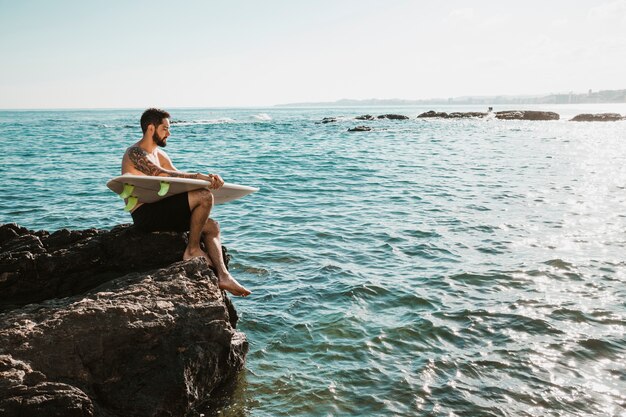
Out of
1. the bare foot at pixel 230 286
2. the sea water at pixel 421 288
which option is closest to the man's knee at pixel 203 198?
the bare foot at pixel 230 286

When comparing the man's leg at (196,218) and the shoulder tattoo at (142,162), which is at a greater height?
the shoulder tattoo at (142,162)

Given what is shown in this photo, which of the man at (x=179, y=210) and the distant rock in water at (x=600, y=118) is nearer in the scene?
the man at (x=179, y=210)

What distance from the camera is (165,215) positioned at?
721 centimetres

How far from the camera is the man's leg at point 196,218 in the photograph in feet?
23.4

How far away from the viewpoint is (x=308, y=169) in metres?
29.0

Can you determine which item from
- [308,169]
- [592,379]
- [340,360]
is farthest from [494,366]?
[308,169]

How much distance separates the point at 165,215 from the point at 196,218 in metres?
0.45

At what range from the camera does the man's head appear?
7461 millimetres

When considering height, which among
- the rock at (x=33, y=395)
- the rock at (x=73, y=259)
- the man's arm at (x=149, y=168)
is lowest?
the rock at (x=33, y=395)

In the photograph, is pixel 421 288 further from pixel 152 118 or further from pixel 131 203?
pixel 152 118

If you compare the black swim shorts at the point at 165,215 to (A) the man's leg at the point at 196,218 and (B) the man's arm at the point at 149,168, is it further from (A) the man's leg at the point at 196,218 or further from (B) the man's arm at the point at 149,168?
(B) the man's arm at the point at 149,168

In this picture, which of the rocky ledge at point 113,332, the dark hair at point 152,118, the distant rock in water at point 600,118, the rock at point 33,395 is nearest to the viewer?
the rock at point 33,395

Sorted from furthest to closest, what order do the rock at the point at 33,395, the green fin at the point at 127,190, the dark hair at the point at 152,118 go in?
the dark hair at the point at 152,118 → the green fin at the point at 127,190 → the rock at the point at 33,395

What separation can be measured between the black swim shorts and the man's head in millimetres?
1011
